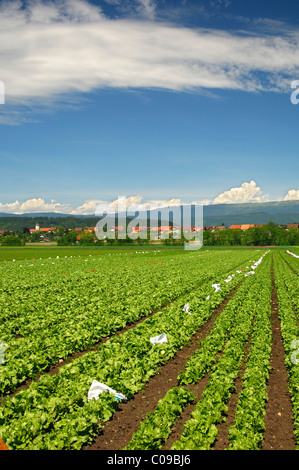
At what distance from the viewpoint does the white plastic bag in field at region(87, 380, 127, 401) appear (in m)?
7.72

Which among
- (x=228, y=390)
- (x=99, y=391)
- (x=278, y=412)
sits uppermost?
(x=99, y=391)

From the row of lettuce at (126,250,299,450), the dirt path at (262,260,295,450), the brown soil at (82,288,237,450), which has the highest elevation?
the row of lettuce at (126,250,299,450)

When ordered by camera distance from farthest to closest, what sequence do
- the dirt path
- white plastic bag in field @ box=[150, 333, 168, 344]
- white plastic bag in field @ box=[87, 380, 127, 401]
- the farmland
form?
white plastic bag in field @ box=[150, 333, 168, 344] → white plastic bag in field @ box=[87, 380, 127, 401] → the dirt path → the farmland

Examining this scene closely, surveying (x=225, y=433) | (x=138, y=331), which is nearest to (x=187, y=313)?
(x=138, y=331)

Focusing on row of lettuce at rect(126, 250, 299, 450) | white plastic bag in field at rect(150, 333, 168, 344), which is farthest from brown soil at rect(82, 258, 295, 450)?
white plastic bag in field at rect(150, 333, 168, 344)

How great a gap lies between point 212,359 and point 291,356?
2433mm

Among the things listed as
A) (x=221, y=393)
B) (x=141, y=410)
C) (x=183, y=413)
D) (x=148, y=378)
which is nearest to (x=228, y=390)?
(x=221, y=393)

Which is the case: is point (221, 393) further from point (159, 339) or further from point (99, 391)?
point (159, 339)

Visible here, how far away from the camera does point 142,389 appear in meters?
8.63

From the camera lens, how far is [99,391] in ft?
25.6

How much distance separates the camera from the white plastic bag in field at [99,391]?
772cm

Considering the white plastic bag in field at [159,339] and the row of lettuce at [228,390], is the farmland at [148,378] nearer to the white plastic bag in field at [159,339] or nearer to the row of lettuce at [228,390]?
the row of lettuce at [228,390]

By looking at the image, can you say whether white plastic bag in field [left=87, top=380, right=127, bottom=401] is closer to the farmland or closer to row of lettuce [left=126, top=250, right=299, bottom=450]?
the farmland

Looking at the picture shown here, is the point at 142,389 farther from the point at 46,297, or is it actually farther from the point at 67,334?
the point at 46,297
